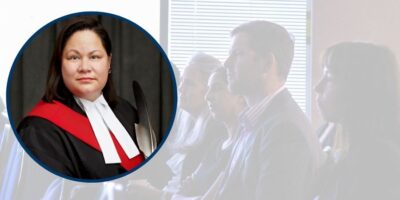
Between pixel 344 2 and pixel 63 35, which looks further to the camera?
pixel 344 2

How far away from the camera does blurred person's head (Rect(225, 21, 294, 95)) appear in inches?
108

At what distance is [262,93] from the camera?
2.76m

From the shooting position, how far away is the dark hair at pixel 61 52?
2.62 meters

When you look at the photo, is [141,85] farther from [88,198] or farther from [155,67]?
[88,198]

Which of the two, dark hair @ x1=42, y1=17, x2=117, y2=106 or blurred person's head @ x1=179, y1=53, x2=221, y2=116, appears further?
blurred person's head @ x1=179, y1=53, x2=221, y2=116

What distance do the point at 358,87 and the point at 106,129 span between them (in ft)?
3.27

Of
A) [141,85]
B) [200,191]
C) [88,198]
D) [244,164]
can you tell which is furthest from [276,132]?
[88,198]

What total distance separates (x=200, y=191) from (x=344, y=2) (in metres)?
0.93

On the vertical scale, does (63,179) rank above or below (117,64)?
below

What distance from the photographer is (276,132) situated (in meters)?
2.74

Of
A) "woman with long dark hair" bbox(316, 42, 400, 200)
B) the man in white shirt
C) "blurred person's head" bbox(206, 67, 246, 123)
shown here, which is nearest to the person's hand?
the man in white shirt

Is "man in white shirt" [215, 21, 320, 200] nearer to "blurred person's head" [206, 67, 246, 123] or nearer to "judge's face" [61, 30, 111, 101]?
"blurred person's head" [206, 67, 246, 123]

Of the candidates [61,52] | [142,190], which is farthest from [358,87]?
[61,52]

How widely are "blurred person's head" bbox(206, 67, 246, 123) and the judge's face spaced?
16.2 inches
